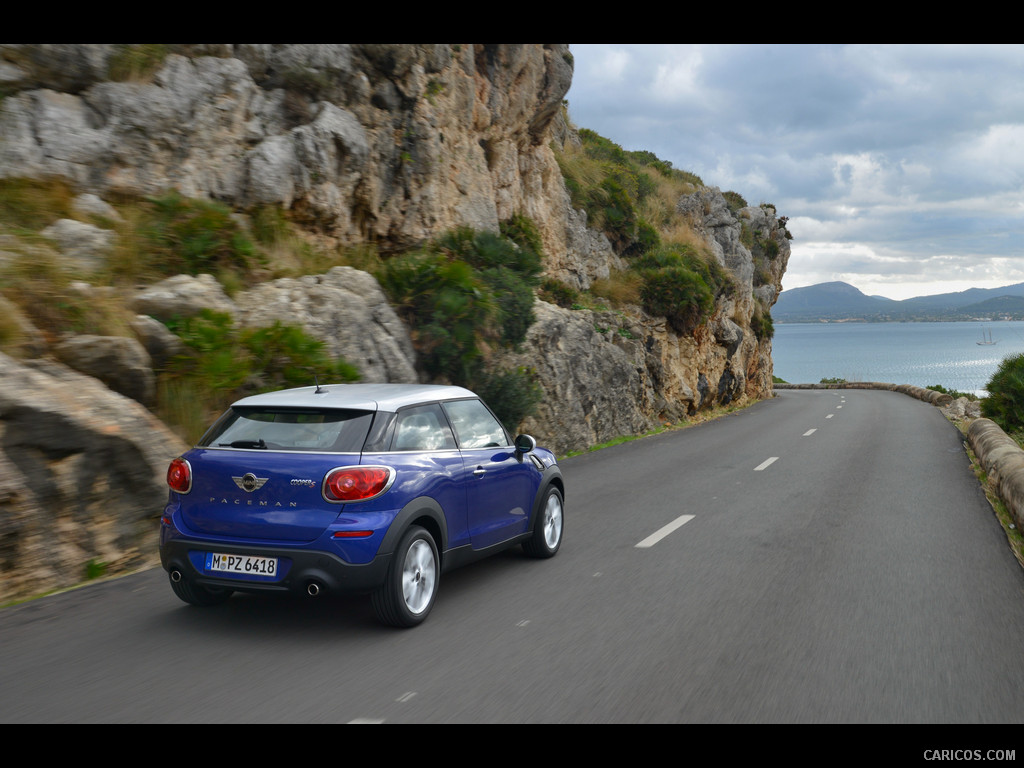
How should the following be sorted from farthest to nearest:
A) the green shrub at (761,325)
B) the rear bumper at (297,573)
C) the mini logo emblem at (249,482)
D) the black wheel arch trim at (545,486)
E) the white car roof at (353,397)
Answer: the green shrub at (761,325) → the black wheel arch trim at (545,486) → the white car roof at (353,397) → the mini logo emblem at (249,482) → the rear bumper at (297,573)

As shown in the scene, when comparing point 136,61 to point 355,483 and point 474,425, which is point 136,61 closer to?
point 474,425

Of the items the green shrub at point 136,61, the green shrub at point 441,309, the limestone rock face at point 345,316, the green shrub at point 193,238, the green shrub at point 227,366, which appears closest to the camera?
the green shrub at point 227,366

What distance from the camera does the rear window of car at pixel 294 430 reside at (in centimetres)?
504

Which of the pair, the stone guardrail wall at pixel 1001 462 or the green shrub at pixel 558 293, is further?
the green shrub at pixel 558 293

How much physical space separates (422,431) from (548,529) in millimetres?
2025

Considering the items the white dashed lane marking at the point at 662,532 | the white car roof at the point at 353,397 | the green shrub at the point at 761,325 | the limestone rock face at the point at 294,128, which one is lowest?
the white dashed lane marking at the point at 662,532

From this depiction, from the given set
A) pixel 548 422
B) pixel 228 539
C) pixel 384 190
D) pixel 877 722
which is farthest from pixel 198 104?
pixel 877 722

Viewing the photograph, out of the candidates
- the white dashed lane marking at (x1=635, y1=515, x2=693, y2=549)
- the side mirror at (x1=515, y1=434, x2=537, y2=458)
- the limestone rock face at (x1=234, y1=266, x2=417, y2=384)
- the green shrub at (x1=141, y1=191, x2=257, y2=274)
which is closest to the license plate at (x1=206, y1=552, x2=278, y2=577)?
the side mirror at (x1=515, y1=434, x2=537, y2=458)

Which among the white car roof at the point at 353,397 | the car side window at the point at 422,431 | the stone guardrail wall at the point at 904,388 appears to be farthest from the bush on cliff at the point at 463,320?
the stone guardrail wall at the point at 904,388

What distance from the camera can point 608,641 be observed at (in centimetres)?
481

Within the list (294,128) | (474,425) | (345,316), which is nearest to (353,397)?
(474,425)

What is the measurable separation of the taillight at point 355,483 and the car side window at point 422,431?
343mm

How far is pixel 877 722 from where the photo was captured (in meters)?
3.65

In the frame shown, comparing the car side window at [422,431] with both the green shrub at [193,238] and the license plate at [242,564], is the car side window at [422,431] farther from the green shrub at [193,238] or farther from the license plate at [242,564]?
the green shrub at [193,238]
